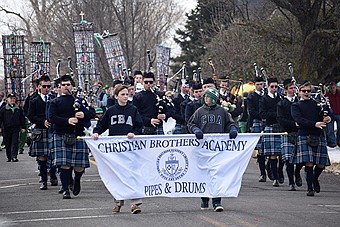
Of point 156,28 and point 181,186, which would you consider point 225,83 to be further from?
point 156,28

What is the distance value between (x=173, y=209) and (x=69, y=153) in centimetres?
253

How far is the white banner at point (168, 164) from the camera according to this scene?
1123 centimetres

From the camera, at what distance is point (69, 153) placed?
1309cm

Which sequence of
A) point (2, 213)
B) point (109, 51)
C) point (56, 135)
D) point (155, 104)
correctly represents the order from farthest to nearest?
1. point (109, 51)
2. point (155, 104)
3. point (56, 135)
4. point (2, 213)

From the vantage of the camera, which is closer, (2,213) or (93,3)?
(2,213)

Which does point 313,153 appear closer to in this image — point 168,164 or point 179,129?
point 168,164

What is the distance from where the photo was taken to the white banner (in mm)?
11227

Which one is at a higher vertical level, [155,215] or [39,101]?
[39,101]

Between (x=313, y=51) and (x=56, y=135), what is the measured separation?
10.3 m

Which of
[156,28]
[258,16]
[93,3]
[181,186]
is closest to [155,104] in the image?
[181,186]

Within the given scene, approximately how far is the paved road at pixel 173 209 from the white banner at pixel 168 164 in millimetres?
290

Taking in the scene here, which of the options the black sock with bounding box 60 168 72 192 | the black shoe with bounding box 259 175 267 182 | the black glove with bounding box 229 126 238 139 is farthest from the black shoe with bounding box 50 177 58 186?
the black glove with bounding box 229 126 238 139

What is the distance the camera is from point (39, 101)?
593 inches

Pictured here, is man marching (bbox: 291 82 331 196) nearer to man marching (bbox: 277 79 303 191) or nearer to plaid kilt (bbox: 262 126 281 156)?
man marching (bbox: 277 79 303 191)
